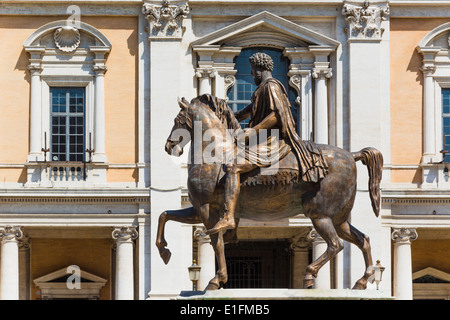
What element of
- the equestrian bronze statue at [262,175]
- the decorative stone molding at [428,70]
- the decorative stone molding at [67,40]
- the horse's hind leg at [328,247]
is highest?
the decorative stone molding at [67,40]

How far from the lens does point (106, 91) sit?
33.3 m

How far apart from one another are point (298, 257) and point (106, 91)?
714 centimetres

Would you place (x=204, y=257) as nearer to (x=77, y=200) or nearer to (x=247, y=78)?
(x=77, y=200)

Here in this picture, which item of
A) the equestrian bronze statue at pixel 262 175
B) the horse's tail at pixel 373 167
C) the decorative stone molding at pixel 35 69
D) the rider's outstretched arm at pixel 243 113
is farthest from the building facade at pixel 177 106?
the equestrian bronze statue at pixel 262 175

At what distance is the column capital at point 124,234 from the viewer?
32688 mm

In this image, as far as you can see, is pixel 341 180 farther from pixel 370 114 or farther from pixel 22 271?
pixel 22 271

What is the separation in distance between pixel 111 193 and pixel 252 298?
17.0 m

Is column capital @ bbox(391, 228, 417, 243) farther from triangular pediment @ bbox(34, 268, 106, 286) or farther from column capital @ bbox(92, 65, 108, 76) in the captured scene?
column capital @ bbox(92, 65, 108, 76)

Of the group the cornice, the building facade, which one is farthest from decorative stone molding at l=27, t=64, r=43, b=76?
the cornice

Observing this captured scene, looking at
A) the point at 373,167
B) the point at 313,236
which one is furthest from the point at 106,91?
the point at 373,167

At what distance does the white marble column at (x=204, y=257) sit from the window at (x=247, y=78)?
10.9ft

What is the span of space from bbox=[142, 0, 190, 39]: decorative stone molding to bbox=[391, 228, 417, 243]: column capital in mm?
7709

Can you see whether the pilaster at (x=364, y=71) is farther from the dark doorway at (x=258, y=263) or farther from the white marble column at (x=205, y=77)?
the dark doorway at (x=258, y=263)

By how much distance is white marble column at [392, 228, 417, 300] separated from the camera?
107ft
